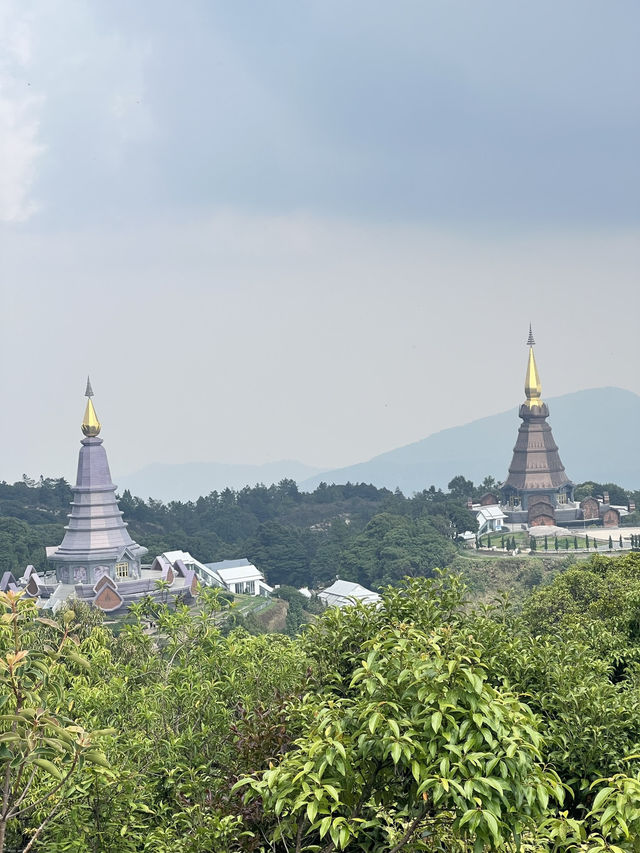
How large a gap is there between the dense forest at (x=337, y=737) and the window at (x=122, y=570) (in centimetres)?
4426

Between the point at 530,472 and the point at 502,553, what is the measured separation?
10.9m

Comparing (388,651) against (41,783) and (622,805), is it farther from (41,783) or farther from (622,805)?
(41,783)

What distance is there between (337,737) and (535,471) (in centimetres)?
7137

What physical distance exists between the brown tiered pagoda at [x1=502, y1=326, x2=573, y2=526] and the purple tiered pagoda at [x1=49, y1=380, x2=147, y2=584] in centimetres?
2778

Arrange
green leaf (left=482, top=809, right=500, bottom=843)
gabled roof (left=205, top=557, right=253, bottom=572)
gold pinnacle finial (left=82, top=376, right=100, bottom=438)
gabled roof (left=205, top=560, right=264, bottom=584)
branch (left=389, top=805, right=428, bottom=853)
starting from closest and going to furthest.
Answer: green leaf (left=482, top=809, right=500, bottom=843) → branch (left=389, top=805, right=428, bottom=853) → gold pinnacle finial (left=82, top=376, right=100, bottom=438) → gabled roof (left=205, top=560, right=264, bottom=584) → gabled roof (left=205, top=557, right=253, bottom=572)

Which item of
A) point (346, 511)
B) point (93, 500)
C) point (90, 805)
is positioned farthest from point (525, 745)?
point (346, 511)

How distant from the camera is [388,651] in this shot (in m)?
7.34

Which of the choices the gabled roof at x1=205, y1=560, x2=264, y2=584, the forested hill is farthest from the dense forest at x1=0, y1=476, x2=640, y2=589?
the gabled roof at x1=205, y1=560, x2=264, y2=584

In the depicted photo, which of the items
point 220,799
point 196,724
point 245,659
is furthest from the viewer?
point 245,659

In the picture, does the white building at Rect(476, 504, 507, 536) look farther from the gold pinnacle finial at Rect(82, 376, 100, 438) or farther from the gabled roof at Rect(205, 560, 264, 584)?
the gold pinnacle finial at Rect(82, 376, 100, 438)

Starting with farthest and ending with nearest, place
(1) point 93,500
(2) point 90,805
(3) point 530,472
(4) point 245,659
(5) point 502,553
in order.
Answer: (3) point 530,472
(5) point 502,553
(1) point 93,500
(4) point 245,659
(2) point 90,805

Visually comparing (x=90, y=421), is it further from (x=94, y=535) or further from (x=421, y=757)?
(x=421, y=757)

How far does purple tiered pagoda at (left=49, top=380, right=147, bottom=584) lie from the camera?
57688mm

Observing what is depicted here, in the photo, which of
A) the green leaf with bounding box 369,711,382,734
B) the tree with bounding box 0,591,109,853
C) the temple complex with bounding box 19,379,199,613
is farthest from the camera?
the temple complex with bounding box 19,379,199,613
